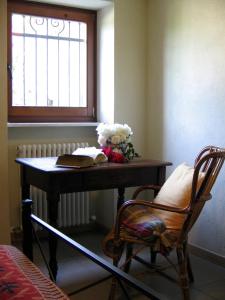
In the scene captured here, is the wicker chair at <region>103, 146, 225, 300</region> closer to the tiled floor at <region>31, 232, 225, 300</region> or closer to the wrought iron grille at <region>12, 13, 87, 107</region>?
the tiled floor at <region>31, 232, 225, 300</region>

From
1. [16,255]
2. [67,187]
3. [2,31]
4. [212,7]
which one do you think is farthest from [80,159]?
[212,7]

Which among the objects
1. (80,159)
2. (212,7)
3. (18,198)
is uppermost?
(212,7)

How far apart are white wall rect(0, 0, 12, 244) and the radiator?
27 centimetres

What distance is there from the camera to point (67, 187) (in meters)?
2.68

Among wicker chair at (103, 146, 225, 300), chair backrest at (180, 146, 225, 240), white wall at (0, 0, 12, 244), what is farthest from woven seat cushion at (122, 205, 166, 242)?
white wall at (0, 0, 12, 244)

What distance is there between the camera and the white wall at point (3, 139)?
128 inches

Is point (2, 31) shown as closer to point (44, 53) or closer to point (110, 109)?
point (44, 53)

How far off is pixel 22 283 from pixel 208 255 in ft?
6.89

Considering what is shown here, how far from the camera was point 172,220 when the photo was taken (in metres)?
2.57

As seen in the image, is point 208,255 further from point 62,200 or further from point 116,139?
point 62,200

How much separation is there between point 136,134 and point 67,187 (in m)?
1.37

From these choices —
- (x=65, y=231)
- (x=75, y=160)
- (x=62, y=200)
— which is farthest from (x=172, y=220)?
(x=65, y=231)

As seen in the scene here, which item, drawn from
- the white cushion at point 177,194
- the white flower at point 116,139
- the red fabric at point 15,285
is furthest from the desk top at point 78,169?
the red fabric at point 15,285

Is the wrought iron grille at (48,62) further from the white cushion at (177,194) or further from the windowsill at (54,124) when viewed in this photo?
the white cushion at (177,194)
